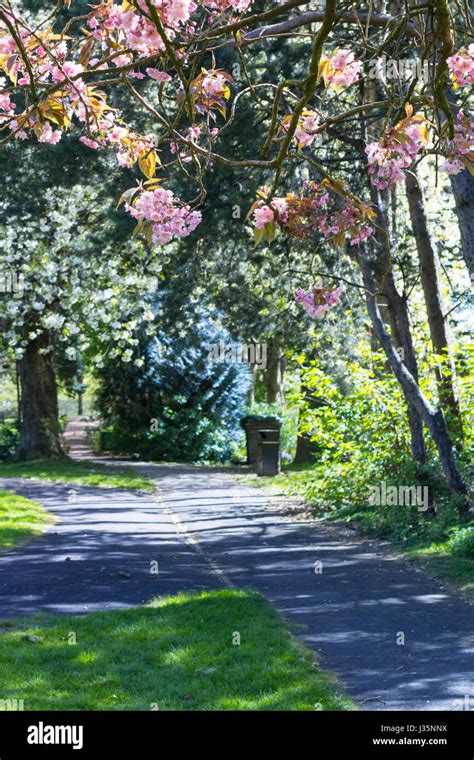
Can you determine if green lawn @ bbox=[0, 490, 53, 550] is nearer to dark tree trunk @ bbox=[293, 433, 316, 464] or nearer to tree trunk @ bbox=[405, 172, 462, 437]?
tree trunk @ bbox=[405, 172, 462, 437]

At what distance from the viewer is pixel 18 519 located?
1429cm

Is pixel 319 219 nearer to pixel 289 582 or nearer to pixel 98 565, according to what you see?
pixel 289 582

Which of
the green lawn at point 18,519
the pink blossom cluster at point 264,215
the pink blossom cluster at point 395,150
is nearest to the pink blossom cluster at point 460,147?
the pink blossom cluster at point 395,150

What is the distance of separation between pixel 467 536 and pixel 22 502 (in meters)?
8.34

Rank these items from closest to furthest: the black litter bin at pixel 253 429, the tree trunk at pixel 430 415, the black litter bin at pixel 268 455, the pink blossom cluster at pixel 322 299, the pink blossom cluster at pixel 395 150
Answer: the pink blossom cluster at pixel 395 150 < the pink blossom cluster at pixel 322 299 < the tree trunk at pixel 430 415 < the black litter bin at pixel 268 455 < the black litter bin at pixel 253 429

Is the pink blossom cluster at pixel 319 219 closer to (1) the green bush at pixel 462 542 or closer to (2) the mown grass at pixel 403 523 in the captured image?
(2) the mown grass at pixel 403 523

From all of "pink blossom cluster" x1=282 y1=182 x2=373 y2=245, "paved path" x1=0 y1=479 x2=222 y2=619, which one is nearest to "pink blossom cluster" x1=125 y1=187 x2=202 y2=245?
"pink blossom cluster" x1=282 y1=182 x2=373 y2=245

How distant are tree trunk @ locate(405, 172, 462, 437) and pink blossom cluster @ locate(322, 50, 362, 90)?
756 cm

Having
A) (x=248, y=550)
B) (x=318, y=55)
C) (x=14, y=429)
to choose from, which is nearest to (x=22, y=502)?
(x=248, y=550)

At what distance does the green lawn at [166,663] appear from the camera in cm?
561

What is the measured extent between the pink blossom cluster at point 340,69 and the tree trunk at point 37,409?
20.9m

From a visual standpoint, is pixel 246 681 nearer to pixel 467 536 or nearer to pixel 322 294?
pixel 322 294

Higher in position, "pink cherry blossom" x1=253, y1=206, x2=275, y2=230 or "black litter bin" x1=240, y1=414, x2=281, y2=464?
"pink cherry blossom" x1=253, y1=206, x2=275, y2=230

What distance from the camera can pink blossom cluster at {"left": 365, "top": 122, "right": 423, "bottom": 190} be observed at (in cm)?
570
